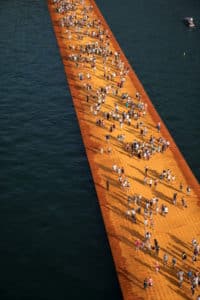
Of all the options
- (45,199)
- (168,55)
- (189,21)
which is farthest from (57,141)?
(189,21)

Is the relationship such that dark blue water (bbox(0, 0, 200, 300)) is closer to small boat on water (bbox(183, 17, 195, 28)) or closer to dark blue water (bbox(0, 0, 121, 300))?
dark blue water (bbox(0, 0, 121, 300))

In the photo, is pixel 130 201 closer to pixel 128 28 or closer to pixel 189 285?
pixel 189 285

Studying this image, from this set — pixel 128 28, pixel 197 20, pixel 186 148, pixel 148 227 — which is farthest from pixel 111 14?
pixel 148 227

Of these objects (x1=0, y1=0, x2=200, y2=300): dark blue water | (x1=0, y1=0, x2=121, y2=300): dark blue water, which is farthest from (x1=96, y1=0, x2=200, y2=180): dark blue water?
(x1=0, y1=0, x2=121, y2=300): dark blue water

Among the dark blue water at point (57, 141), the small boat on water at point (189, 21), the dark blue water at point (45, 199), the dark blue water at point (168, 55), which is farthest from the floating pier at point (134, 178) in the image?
the small boat on water at point (189, 21)

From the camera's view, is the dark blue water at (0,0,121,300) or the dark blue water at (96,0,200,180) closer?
the dark blue water at (0,0,121,300)

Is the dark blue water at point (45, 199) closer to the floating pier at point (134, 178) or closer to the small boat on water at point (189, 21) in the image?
the floating pier at point (134, 178)
